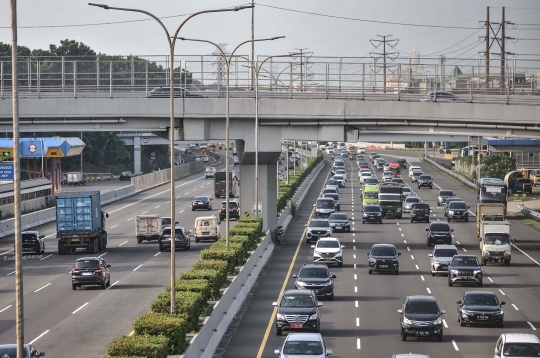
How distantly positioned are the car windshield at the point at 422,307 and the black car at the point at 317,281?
8027 millimetres

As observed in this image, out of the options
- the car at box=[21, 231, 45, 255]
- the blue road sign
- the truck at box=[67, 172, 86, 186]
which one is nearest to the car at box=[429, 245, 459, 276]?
the car at box=[21, 231, 45, 255]

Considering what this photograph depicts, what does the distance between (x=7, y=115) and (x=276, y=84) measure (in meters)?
15.2

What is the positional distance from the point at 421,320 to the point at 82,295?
667 inches

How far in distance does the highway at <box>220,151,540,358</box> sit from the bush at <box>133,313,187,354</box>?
3825mm

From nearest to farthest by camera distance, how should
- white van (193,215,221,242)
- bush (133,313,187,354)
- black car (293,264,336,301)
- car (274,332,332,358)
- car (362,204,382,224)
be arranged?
bush (133,313,187,354)
car (274,332,332,358)
black car (293,264,336,301)
white van (193,215,221,242)
car (362,204,382,224)

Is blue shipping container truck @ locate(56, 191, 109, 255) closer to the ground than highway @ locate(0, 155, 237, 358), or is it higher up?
higher up

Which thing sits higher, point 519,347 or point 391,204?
point 391,204

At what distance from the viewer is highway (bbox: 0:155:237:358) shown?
1305 inches

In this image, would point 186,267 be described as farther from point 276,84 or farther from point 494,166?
point 494,166

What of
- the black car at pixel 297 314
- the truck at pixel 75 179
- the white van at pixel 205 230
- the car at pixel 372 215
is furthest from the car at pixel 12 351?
the truck at pixel 75 179

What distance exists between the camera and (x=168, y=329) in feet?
87.0

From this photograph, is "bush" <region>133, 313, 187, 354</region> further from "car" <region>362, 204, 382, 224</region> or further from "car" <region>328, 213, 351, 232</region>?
"car" <region>362, 204, 382, 224</region>

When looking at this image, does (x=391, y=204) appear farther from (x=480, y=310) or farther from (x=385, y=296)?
(x=480, y=310)

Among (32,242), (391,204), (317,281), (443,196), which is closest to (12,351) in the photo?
(317,281)
